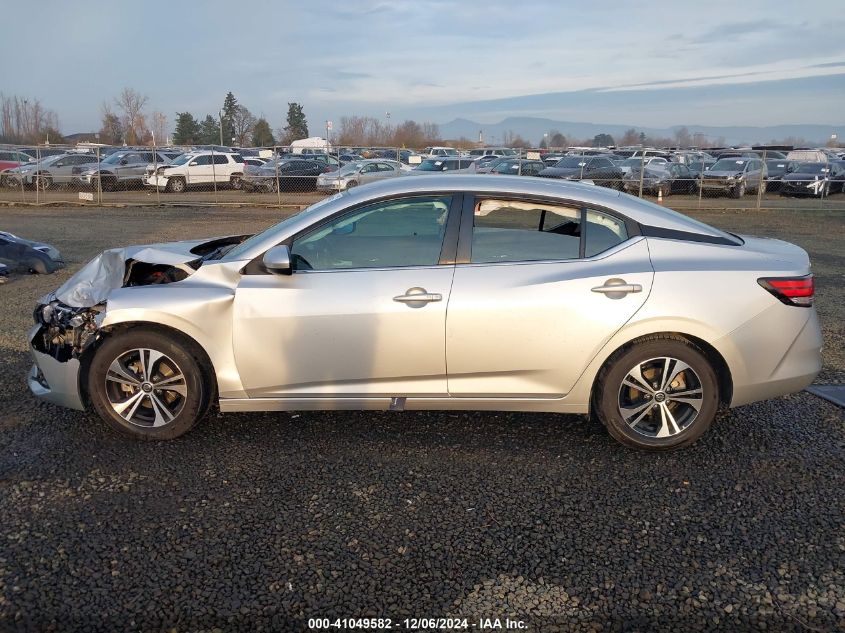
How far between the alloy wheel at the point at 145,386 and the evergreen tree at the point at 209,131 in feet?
297

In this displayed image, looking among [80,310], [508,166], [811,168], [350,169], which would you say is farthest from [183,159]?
[80,310]

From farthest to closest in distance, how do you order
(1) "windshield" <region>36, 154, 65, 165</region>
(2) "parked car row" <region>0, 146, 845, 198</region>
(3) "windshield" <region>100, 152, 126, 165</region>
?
(3) "windshield" <region>100, 152, 126, 165</region> → (1) "windshield" <region>36, 154, 65, 165</region> → (2) "parked car row" <region>0, 146, 845, 198</region>

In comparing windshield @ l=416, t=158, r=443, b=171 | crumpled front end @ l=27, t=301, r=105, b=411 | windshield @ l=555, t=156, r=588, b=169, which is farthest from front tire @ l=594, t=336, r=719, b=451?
windshield @ l=555, t=156, r=588, b=169

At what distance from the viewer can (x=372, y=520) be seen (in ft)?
11.4

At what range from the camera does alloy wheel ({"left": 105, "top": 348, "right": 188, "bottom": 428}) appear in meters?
4.19

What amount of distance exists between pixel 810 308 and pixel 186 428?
3.70 metres

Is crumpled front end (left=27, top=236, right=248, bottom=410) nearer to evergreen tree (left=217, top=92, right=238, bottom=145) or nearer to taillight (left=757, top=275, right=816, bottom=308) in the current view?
taillight (left=757, top=275, right=816, bottom=308)

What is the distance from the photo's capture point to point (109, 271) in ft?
15.3

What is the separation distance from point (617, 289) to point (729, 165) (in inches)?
1018

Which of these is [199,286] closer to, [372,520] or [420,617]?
[372,520]

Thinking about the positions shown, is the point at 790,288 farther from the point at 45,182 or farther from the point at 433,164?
the point at 45,182

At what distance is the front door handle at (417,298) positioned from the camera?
4.03m

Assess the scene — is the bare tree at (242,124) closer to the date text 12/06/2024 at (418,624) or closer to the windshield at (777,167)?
the windshield at (777,167)

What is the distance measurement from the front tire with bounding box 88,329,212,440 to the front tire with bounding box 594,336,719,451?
236 cm
